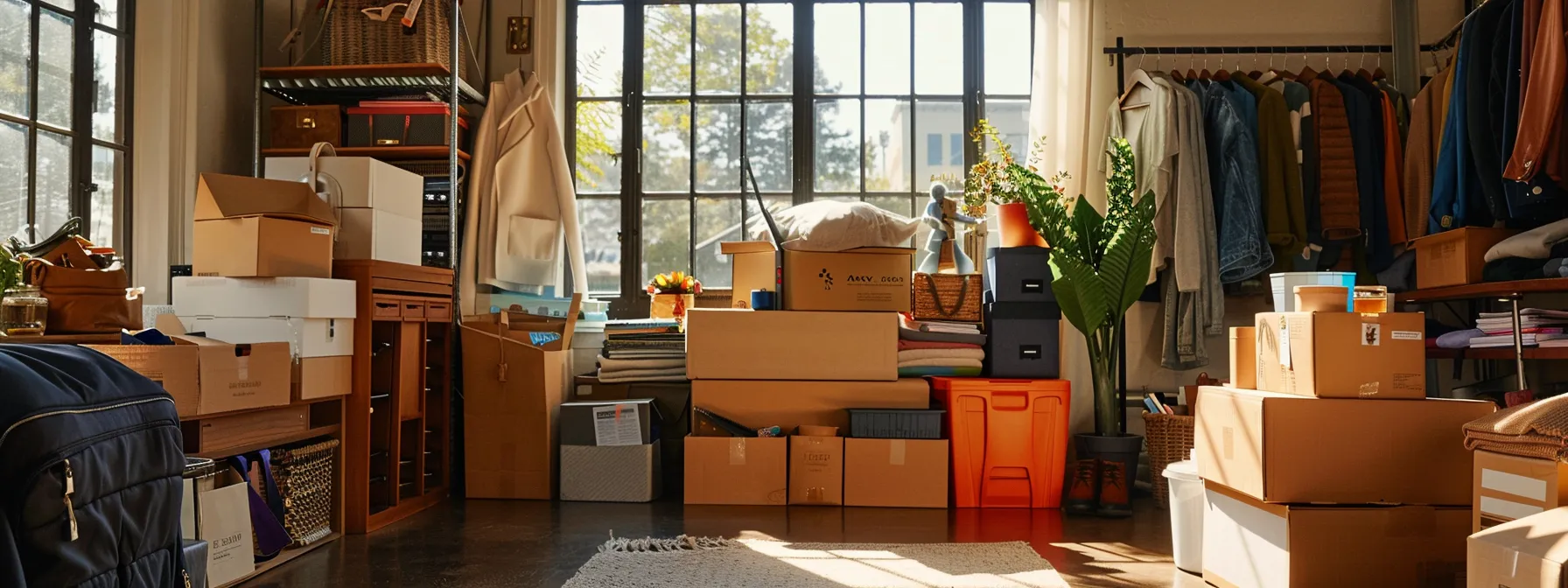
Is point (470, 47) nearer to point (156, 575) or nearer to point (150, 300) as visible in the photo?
point (150, 300)

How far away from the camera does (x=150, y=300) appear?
394 centimetres

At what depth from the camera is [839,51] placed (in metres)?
5.11

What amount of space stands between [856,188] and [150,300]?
292 cm

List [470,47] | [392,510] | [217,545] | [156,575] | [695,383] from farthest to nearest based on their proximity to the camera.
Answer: [470,47], [695,383], [392,510], [217,545], [156,575]

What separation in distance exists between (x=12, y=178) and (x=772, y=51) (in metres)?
3.04

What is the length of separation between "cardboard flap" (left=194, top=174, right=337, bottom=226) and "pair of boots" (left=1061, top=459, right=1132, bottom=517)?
279cm

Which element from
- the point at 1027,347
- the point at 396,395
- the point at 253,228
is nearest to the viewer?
the point at 253,228

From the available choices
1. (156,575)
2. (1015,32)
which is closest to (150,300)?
(156,575)

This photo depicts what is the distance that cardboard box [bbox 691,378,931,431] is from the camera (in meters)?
4.20

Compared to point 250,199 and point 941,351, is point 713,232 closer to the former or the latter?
point 941,351

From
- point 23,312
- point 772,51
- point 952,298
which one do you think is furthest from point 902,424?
point 23,312

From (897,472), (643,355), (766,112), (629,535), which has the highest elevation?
(766,112)

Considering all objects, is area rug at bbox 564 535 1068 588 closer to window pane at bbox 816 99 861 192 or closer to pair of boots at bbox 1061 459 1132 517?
pair of boots at bbox 1061 459 1132 517

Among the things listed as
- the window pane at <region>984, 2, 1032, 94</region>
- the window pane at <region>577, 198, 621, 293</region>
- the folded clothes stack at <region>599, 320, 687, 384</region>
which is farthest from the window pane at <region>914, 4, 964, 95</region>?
the folded clothes stack at <region>599, 320, 687, 384</region>
